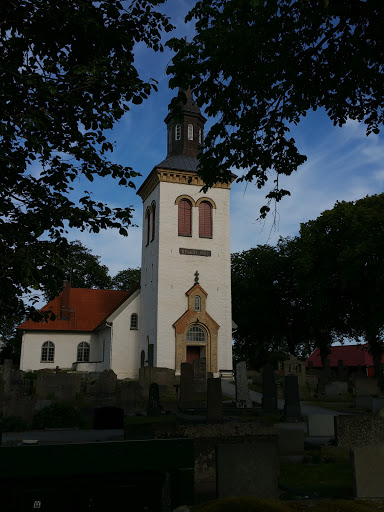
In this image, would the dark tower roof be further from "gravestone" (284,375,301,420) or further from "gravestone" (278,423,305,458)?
"gravestone" (278,423,305,458)

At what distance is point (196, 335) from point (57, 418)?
1858 centimetres

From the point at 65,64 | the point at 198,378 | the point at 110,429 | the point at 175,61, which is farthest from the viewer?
the point at 198,378

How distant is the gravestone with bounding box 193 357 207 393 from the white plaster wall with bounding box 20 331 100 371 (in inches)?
523


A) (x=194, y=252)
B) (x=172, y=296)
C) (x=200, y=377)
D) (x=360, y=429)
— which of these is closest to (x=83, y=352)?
(x=172, y=296)

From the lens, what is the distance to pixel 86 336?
3744cm

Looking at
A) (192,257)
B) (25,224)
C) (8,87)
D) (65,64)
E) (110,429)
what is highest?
(192,257)

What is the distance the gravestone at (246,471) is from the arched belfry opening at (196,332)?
24679 mm

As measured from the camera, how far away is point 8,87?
688cm

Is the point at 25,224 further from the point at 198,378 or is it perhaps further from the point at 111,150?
the point at 198,378

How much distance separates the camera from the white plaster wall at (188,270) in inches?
1206

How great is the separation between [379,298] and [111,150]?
25.0m

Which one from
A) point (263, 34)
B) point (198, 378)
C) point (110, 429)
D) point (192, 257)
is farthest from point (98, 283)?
point (263, 34)

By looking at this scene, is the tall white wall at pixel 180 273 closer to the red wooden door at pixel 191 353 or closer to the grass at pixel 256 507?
the red wooden door at pixel 191 353

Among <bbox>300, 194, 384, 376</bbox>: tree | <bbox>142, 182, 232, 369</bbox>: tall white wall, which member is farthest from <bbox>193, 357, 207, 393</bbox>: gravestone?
<bbox>300, 194, 384, 376</bbox>: tree
